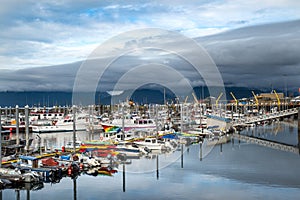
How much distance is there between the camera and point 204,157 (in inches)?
798

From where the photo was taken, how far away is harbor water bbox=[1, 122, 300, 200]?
12.4m

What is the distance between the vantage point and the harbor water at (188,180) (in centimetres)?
1238

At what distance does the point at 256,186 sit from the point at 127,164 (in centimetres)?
639

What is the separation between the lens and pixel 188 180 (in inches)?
568

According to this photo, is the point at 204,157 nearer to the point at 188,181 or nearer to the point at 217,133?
the point at 188,181

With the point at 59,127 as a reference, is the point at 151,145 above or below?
below

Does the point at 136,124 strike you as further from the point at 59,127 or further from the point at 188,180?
the point at 188,180

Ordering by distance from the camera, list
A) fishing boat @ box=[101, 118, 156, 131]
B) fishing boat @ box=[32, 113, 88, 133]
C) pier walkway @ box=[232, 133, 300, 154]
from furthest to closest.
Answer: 1. fishing boat @ box=[32, 113, 88, 133]
2. fishing boat @ box=[101, 118, 156, 131]
3. pier walkway @ box=[232, 133, 300, 154]

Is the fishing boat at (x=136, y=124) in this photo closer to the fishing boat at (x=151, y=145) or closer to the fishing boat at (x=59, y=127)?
the fishing boat at (x=59, y=127)

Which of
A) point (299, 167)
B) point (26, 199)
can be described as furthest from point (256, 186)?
point (26, 199)

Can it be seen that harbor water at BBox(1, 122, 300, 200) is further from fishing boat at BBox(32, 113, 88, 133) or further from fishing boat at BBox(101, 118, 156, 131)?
fishing boat at BBox(32, 113, 88, 133)

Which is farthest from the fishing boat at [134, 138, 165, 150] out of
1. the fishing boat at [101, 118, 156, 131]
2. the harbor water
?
the fishing boat at [101, 118, 156, 131]

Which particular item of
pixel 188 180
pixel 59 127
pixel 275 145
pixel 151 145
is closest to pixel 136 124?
pixel 151 145

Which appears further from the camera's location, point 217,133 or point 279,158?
point 217,133
